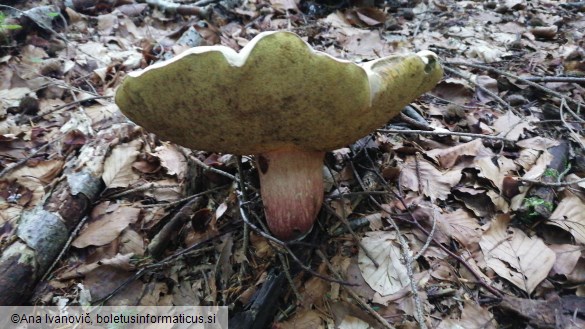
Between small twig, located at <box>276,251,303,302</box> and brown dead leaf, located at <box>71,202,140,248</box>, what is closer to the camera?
small twig, located at <box>276,251,303,302</box>

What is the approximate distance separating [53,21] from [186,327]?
3604 mm

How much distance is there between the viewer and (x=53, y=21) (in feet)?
12.0

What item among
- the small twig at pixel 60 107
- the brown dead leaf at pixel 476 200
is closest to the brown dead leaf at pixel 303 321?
the brown dead leaf at pixel 476 200

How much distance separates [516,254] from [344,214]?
749 mm

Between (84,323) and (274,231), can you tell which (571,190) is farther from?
(84,323)

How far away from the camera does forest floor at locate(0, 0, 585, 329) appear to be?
1478 mm

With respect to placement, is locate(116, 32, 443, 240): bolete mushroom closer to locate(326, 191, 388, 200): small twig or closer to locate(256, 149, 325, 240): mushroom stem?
locate(256, 149, 325, 240): mushroom stem

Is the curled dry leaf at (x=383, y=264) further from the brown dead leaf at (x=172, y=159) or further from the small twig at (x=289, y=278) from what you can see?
the brown dead leaf at (x=172, y=159)

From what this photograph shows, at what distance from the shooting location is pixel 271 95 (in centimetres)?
103

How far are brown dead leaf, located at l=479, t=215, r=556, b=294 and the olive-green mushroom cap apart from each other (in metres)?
0.81

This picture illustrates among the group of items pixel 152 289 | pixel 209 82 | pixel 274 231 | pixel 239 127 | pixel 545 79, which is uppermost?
pixel 209 82

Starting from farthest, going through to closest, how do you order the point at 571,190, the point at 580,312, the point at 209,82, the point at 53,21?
the point at 53,21
the point at 571,190
the point at 580,312
the point at 209,82

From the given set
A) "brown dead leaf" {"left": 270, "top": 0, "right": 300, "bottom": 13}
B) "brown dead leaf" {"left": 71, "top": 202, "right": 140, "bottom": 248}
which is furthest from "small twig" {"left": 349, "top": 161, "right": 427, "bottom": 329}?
"brown dead leaf" {"left": 270, "top": 0, "right": 300, "bottom": 13}

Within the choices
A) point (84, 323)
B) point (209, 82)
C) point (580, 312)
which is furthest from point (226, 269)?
point (580, 312)
